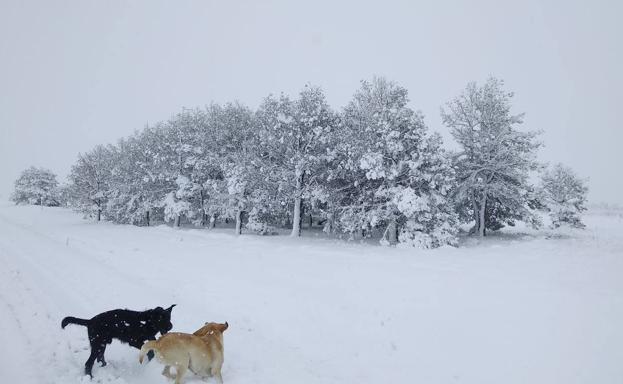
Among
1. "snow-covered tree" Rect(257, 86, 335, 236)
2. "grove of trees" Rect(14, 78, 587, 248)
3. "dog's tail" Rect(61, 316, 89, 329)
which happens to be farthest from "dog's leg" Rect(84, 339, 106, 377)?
"snow-covered tree" Rect(257, 86, 335, 236)

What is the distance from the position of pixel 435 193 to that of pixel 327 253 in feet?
32.5

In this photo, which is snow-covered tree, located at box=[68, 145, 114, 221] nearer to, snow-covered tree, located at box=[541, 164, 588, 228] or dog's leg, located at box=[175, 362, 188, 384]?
dog's leg, located at box=[175, 362, 188, 384]

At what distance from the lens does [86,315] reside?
813 cm

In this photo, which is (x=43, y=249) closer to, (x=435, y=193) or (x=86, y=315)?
(x=86, y=315)

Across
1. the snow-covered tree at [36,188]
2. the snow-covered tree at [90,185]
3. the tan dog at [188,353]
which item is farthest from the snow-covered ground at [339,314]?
the snow-covered tree at [36,188]

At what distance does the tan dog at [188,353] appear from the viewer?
5.11 meters

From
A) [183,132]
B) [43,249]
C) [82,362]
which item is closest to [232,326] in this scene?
[82,362]

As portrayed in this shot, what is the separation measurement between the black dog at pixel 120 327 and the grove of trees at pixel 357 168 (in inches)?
721

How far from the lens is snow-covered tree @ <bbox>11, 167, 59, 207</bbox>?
67.4m

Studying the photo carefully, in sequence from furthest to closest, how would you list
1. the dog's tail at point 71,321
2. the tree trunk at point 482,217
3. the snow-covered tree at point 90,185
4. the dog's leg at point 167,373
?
the snow-covered tree at point 90,185
the tree trunk at point 482,217
the dog's leg at point 167,373
the dog's tail at point 71,321

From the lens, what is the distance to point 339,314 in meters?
9.52

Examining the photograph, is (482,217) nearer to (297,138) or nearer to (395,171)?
(395,171)

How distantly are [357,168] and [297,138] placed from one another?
631 cm

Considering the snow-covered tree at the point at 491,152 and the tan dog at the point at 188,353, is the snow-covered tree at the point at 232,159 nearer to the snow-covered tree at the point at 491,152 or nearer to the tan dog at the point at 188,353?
the snow-covered tree at the point at 491,152
